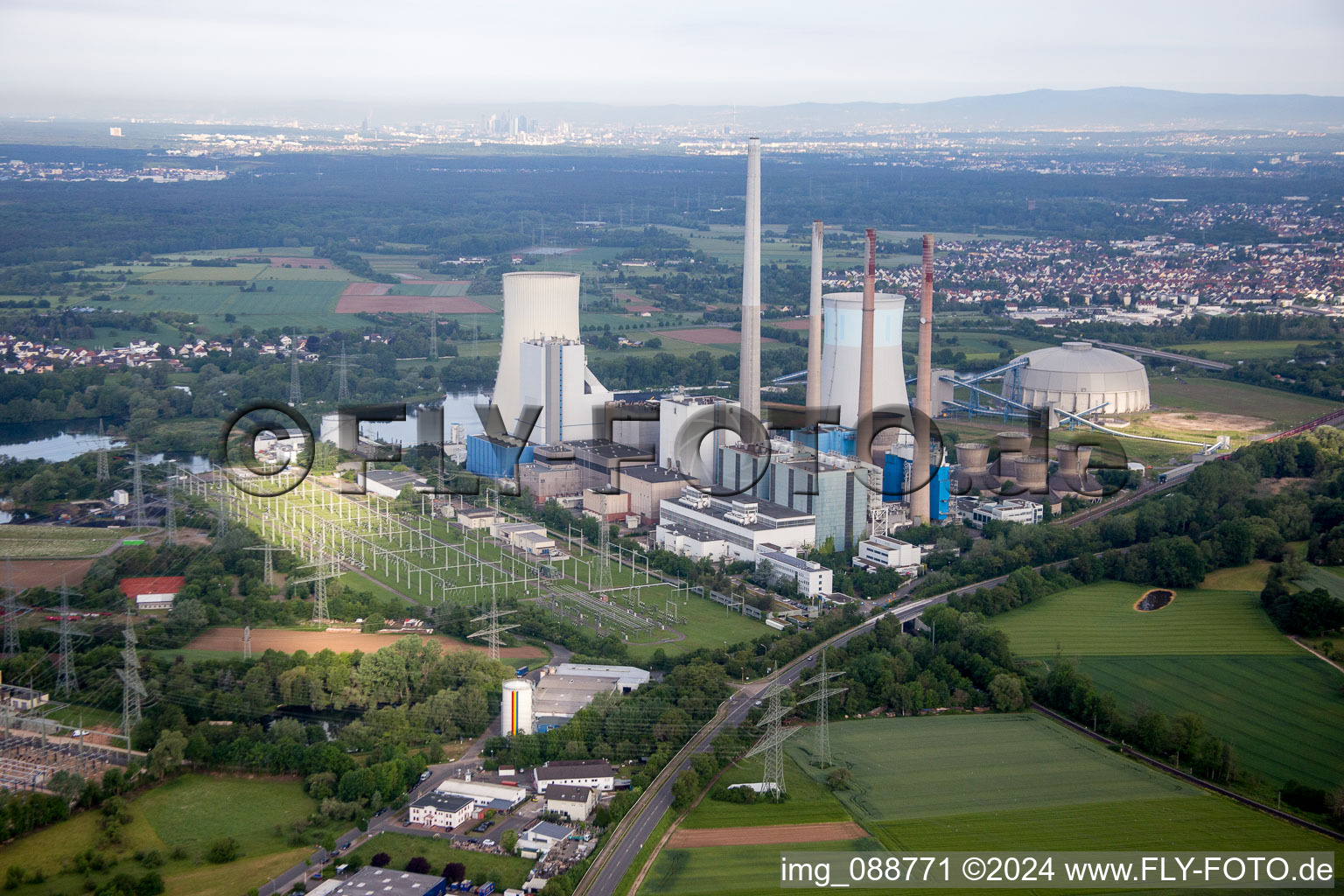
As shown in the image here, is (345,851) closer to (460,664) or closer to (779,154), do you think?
(460,664)

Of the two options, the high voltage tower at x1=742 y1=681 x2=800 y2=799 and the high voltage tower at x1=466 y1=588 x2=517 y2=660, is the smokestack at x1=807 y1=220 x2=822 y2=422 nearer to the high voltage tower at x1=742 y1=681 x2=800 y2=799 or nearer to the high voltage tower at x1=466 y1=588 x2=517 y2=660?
the high voltage tower at x1=466 y1=588 x2=517 y2=660

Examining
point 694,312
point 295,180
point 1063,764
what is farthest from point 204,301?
point 295,180

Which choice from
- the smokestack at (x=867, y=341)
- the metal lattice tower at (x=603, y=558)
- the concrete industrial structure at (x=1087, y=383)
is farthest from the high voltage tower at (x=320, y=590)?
the concrete industrial structure at (x=1087, y=383)

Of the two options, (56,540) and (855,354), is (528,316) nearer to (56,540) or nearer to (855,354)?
(855,354)

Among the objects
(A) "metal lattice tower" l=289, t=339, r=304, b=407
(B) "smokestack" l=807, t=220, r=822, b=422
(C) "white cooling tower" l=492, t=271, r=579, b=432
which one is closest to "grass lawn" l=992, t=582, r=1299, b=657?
(B) "smokestack" l=807, t=220, r=822, b=422

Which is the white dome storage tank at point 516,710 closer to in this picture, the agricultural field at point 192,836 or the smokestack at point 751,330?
the agricultural field at point 192,836

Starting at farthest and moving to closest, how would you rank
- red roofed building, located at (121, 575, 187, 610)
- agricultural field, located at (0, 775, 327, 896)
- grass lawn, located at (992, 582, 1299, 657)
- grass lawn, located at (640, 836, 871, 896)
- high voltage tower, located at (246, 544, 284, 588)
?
high voltage tower, located at (246, 544, 284, 588) → red roofed building, located at (121, 575, 187, 610) → grass lawn, located at (992, 582, 1299, 657) → agricultural field, located at (0, 775, 327, 896) → grass lawn, located at (640, 836, 871, 896)

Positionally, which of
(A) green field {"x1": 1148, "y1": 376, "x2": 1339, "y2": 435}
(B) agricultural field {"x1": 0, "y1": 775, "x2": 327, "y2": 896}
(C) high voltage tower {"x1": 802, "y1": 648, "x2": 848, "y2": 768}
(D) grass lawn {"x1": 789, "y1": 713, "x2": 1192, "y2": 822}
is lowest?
(B) agricultural field {"x1": 0, "y1": 775, "x2": 327, "y2": 896}
